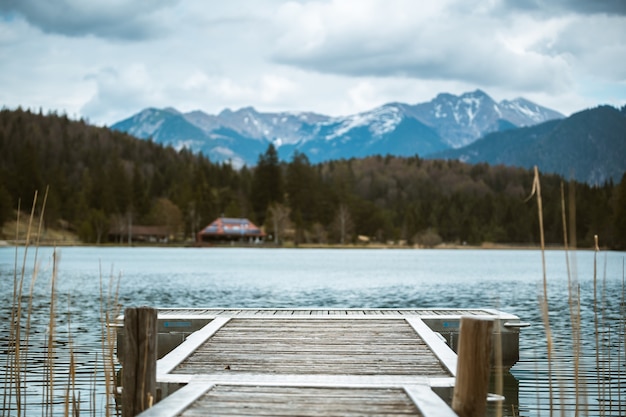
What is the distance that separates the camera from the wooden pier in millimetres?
5230

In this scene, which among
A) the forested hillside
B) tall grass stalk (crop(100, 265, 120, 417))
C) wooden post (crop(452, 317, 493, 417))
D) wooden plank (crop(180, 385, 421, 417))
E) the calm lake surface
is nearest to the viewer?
wooden post (crop(452, 317, 493, 417))

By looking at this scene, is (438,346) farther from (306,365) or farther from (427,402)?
(427,402)

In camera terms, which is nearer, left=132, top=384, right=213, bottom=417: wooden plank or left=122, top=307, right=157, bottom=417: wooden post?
left=132, top=384, right=213, bottom=417: wooden plank

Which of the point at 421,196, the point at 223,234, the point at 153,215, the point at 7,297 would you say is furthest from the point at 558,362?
the point at 421,196

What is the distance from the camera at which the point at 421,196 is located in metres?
145

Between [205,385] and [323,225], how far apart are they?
102104mm

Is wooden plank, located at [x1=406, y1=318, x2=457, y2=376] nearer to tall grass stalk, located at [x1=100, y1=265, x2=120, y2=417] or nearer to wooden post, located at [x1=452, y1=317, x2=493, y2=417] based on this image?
wooden post, located at [x1=452, y1=317, x2=493, y2=417]

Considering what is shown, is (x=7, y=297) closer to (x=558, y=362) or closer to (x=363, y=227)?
(x=558, y=362)

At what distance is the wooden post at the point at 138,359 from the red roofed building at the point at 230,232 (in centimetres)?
9907

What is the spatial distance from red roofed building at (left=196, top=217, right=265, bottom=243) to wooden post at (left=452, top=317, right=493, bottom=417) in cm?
9940

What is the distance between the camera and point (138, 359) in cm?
514

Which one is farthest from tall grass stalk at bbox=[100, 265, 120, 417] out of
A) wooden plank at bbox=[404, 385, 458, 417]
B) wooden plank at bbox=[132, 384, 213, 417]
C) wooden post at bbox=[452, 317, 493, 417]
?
wooden post at bbox=[452, 317, 493, 417]

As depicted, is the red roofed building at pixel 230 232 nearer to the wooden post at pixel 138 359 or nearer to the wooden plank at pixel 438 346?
the wooden plank at pixel 438 346

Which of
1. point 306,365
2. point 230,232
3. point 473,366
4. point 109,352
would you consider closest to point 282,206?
point 230,232
